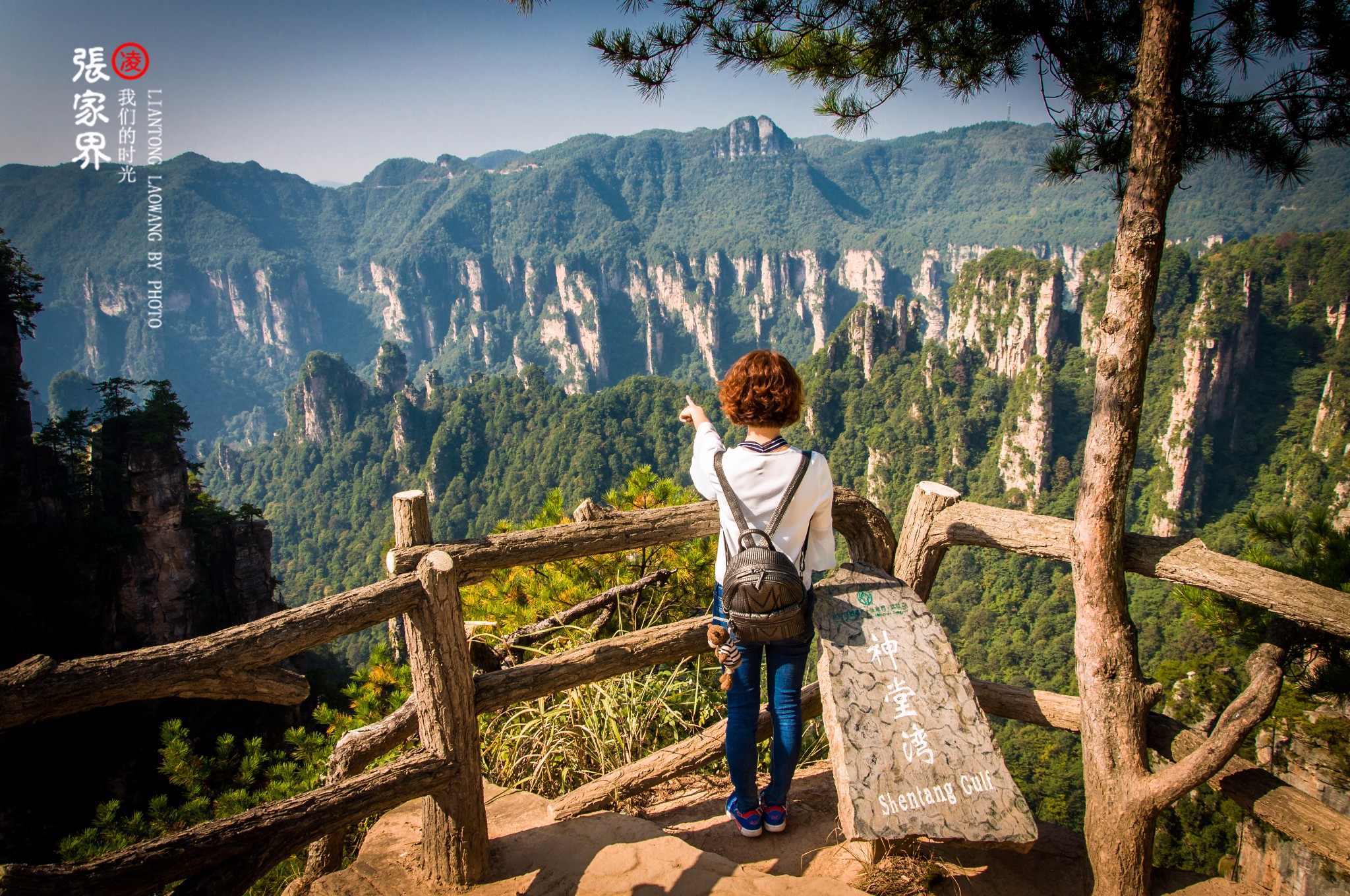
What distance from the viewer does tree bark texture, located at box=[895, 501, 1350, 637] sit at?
1785 millimetres

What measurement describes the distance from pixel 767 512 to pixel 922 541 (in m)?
0.76

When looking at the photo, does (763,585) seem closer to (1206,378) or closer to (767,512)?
(767,512)

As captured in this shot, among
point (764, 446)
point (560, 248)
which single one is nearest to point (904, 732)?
point (764, 446)

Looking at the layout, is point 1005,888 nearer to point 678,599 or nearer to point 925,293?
point 678,599

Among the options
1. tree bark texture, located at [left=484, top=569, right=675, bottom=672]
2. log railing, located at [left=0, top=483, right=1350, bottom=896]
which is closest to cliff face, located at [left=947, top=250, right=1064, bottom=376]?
tree bark texture, located at [left=484, top=569, right=675, bottom=672]

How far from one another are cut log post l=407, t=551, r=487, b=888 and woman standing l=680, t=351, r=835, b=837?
30.3 inches

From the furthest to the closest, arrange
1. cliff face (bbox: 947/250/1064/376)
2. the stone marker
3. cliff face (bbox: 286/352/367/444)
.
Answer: cliff face (bbox: 286/352/367/444) < cliff face (bbox: 947/250/1064/376) < the stone marker

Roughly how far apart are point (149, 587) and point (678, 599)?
45.6 ft

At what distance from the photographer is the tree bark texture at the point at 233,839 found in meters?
1.29

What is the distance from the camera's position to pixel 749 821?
220cm

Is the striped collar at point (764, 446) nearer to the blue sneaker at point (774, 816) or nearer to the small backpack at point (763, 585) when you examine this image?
the small backpack at point (763, 585)

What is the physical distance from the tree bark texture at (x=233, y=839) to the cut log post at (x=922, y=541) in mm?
1619

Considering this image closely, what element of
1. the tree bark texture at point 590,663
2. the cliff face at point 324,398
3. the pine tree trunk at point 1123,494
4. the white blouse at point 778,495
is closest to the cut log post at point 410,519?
the tree bark texture at point 590,663

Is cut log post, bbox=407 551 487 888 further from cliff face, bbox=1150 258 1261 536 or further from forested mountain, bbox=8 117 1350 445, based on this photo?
forested mountain, bbox=8 117 1350 445
